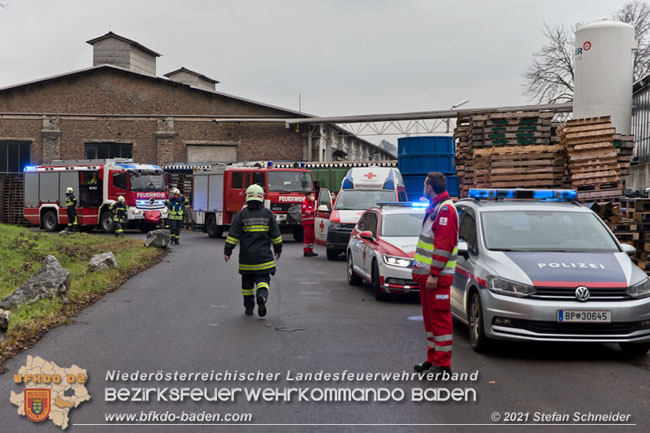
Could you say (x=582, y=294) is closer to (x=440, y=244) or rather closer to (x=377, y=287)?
(x=440, y=244)

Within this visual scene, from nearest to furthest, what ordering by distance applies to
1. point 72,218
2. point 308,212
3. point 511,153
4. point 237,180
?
point 511,153
point 308,212
point 237,180
point 72,218

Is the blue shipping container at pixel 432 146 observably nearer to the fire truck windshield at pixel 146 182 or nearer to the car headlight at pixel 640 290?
the fire truck windshield at pixel 146 182

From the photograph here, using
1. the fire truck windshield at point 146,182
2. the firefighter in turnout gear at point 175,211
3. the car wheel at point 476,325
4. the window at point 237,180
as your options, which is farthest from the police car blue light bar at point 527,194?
the fire truck windshield at point 146,182

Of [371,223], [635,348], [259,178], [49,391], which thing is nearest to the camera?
[49,391]

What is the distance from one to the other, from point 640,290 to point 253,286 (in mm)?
5074

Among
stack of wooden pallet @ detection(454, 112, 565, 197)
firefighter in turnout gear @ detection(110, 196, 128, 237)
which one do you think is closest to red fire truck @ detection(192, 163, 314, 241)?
firefighter in turnout gear @ detection(110, 196, 128, 237)

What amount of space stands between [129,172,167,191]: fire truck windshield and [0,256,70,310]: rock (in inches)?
822

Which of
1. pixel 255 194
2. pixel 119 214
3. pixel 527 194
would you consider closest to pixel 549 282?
pixel 527 194

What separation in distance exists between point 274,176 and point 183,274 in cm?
1188

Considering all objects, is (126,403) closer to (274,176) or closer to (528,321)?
(528,321)

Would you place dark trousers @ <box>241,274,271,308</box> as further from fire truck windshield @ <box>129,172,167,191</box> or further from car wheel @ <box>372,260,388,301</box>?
fire truck windshield @ <box>129,172,167,191</box>

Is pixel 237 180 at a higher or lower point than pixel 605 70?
lower

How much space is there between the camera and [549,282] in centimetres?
729

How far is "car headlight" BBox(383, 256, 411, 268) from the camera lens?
1141 cm
